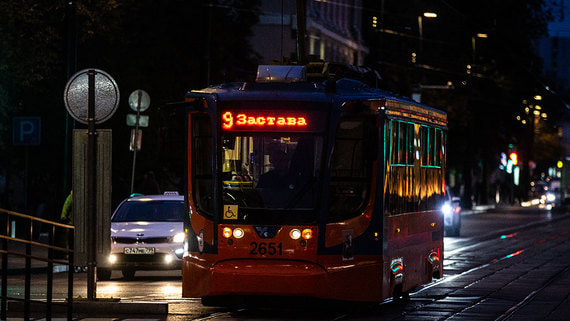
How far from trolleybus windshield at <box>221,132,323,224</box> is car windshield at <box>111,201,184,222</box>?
9.09 meters

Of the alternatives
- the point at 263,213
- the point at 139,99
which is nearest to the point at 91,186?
the point at 263,213

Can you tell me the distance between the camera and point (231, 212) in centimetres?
1600

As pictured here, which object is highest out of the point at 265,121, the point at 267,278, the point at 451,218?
the point at 265,121

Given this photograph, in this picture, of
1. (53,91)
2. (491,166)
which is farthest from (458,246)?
(491,166)

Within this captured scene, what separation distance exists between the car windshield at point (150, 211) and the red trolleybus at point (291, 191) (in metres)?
8.74

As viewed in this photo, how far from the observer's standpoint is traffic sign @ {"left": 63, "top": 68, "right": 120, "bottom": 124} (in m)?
16.7

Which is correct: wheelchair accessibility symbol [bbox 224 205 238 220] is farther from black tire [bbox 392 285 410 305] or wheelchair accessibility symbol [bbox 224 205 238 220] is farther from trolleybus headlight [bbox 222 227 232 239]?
black tire [bbox 392 285 410 305]

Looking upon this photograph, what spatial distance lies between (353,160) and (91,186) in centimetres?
296

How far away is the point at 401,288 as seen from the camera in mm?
17297

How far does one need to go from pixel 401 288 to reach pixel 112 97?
412 centimetres

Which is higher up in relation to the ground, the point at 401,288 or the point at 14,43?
the point at 14,43

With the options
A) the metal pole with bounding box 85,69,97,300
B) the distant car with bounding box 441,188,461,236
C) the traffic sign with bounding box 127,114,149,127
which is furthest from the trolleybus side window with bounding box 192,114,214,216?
the distant car with bounding box 441,188,461,236

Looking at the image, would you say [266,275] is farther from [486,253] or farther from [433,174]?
[486,253]

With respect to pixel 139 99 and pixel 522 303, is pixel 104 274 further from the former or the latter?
pixel 522 303
